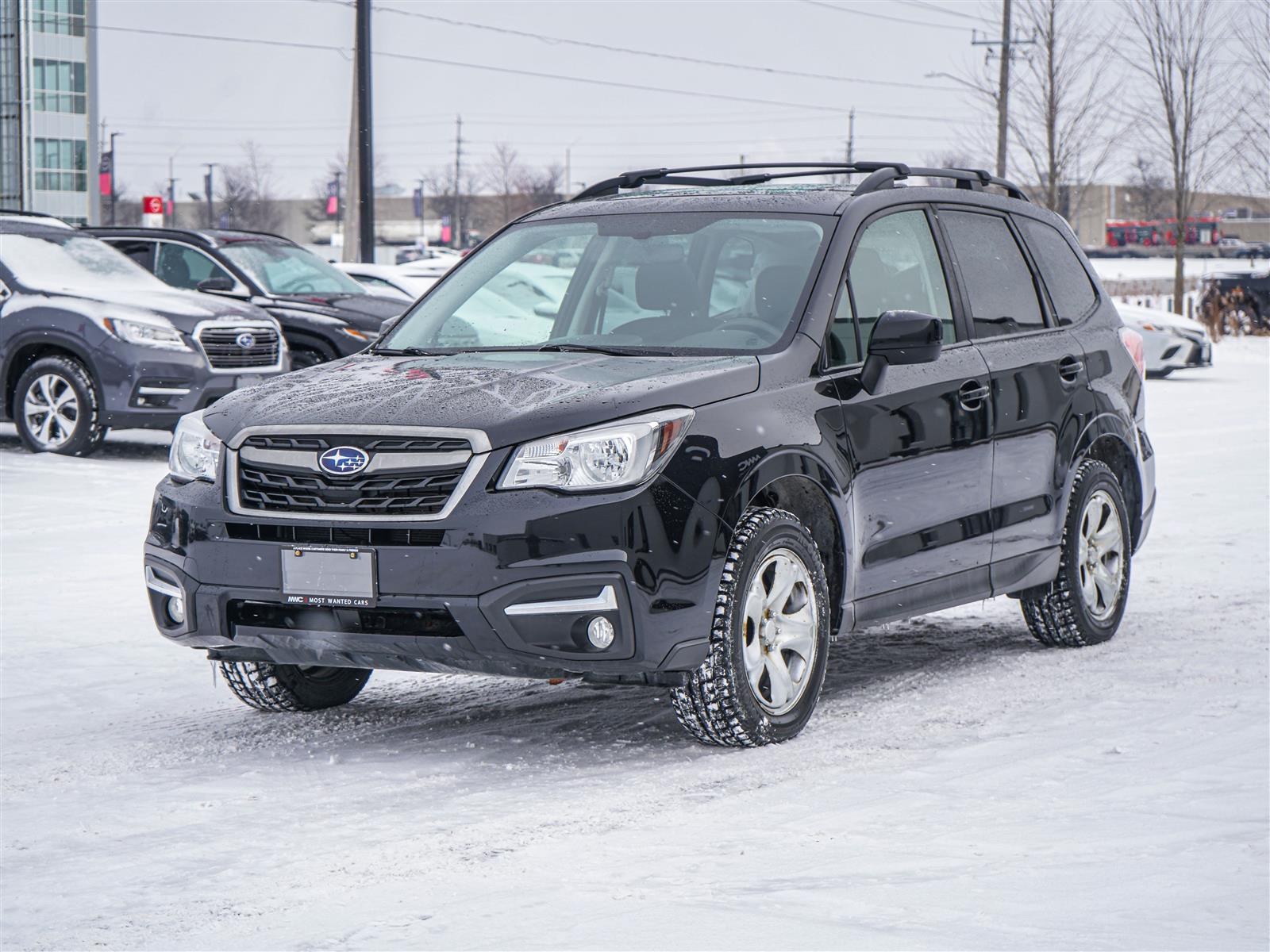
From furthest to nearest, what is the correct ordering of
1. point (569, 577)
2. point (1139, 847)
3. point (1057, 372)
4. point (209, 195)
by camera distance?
1. point (209, 195)
2. point (1057, 372)
3. point (569, 577)
4. point (1139, 847)

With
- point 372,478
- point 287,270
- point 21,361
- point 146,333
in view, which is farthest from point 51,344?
point 372,478

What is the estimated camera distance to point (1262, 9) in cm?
3553

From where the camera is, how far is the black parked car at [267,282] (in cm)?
1669

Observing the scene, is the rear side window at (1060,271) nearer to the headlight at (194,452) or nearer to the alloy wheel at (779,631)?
the alloy wheel at (779,631)

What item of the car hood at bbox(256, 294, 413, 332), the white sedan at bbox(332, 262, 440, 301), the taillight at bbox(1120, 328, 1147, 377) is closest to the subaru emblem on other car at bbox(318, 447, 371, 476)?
the taillight at bbox(1120, 328, 1147, 377)

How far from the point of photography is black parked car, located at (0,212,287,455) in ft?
46.8

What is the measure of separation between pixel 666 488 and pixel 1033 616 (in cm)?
276

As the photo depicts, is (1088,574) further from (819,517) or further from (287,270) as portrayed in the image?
(287,270)

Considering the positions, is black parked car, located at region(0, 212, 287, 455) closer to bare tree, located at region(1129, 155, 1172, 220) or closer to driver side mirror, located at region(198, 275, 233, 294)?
driver side mirror, located at region(198, 275, 233, 294)

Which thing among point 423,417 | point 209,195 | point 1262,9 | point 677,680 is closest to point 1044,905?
point 677,680

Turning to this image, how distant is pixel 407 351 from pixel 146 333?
8.38m

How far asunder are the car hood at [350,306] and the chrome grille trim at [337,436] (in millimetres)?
11231

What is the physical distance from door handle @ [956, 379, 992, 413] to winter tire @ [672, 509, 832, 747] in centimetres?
109

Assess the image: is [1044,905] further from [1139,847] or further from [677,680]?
[677,680]
